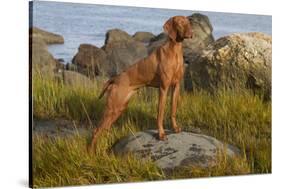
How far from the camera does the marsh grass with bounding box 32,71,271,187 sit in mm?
4453

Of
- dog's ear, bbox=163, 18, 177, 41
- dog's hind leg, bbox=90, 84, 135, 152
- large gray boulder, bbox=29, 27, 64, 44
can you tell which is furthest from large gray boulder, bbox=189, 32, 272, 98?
large gray boulder, bbox=29, 27, 64, 44

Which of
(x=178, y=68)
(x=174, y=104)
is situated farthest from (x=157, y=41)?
(x=174, y=104)

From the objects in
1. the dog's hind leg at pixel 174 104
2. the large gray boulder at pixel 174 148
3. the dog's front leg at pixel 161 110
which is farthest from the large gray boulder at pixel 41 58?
the dog's hind leg at pixel 174 104

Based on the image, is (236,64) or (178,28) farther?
(236,64)

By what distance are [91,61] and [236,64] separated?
4.08ft

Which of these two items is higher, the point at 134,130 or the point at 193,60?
the point at 193,60

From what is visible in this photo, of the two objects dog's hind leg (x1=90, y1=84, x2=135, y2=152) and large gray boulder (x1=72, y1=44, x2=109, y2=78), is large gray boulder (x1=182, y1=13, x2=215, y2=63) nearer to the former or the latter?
dog's hind leg (x1=90, y1=84, x2=135, y2=152)

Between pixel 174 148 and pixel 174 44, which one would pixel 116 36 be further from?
pixel 174 148

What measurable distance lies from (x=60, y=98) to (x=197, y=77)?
3.65 feet

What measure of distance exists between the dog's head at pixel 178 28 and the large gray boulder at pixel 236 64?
0.23m

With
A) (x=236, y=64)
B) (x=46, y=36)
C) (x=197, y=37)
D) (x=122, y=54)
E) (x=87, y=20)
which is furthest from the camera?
(x=236, y=64)

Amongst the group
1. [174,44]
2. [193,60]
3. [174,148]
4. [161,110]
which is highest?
[174,44]

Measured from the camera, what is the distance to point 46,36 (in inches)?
174

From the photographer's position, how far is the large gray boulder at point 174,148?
4691mm
